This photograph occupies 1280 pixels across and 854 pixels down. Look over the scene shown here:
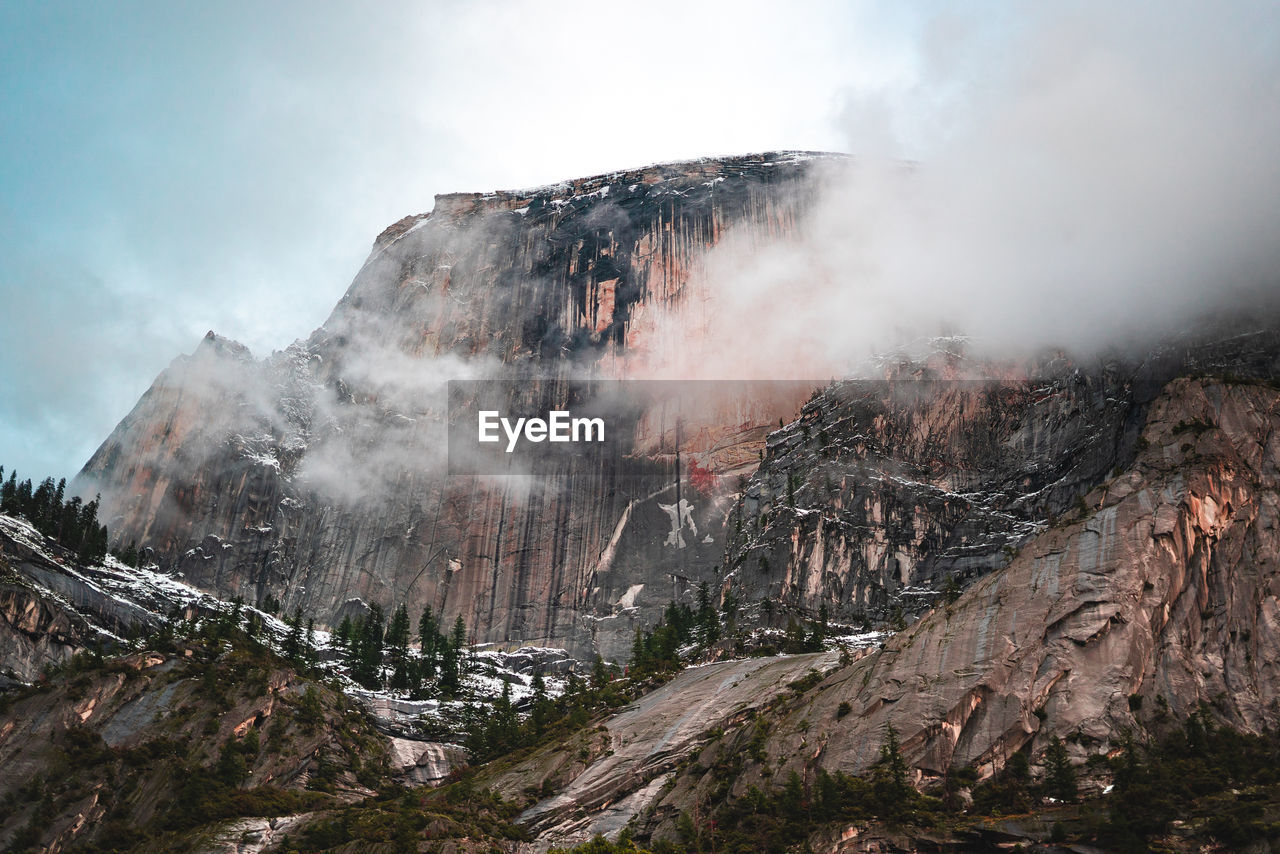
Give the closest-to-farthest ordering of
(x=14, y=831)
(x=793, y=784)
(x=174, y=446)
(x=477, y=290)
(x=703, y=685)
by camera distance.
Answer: (x=793, y=784), (x=14, y=831), (x=703, y=685), (x=174, y=446), (x=477, y=290)

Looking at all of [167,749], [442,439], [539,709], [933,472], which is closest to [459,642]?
[539,709]

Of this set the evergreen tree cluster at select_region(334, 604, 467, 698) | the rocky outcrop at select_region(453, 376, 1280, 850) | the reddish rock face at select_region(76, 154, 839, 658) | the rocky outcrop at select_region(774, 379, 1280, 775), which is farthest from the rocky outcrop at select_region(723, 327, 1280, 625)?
the evergreen tree cluster at select_region(334, 604, 467, 698)

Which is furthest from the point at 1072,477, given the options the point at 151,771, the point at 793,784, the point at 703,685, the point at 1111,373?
the point at 151,771

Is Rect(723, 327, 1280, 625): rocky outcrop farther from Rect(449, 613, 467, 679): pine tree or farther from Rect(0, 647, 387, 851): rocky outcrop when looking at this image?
Rect(0, 647, 387, 851): rocky outcrop

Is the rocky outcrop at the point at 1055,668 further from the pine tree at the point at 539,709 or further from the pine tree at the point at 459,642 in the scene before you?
the pine tree at the point at 459,642

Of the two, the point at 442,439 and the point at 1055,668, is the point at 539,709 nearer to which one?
the point at 1055,668

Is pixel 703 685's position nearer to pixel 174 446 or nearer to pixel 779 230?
pixel 779 230
